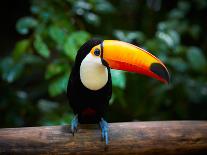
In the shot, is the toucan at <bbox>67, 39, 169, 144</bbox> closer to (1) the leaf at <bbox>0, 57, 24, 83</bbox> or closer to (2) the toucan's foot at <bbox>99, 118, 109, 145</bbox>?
(2) the toucan's foot at <bbox>99, 118, 109, 145</bbox>

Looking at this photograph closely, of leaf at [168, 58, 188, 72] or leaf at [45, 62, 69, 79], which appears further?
leaf at [168, 58, 188, 72]

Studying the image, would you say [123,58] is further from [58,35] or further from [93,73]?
[58,35]

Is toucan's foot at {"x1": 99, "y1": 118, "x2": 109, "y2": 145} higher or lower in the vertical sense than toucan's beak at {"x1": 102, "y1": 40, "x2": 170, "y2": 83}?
lower

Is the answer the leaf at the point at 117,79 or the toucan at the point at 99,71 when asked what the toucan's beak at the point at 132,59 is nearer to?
the toucan at the point at 99,71

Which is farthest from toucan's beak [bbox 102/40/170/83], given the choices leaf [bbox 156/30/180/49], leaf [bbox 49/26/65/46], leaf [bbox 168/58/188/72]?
leaf [bbox 168/58/188/72]

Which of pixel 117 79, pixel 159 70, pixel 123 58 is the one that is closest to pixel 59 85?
pixel 117 79

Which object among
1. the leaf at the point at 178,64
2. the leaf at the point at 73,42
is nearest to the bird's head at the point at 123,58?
the leaf at the point at 73,42

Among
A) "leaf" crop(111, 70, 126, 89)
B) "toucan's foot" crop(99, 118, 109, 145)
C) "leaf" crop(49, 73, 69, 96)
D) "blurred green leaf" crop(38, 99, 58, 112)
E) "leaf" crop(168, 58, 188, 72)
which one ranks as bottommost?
"blurred green leaf" crop(38, 99, 58, 112)

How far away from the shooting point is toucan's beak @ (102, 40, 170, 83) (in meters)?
1.85

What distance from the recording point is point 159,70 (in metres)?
1.84

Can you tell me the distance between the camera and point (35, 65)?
3021 mm

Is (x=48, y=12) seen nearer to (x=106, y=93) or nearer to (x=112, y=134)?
(x=106, y=93)

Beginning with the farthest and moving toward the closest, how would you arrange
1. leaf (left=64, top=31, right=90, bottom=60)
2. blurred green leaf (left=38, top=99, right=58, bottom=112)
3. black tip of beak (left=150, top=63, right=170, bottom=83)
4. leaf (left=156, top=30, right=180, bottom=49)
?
leaf (left=156, top=30, right=180, bottom=49)
blurred green leaf (left=38, top=99, right=58, bottom=112)
leaf (left=64, top=31, right=90, bottom=60)
black tip of beak (left=150, top=63, right=170, bottom=83)

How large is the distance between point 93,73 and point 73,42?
565 millimetres
